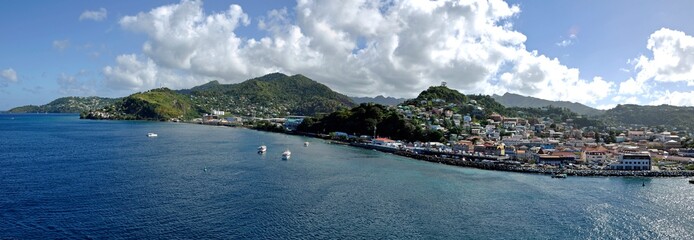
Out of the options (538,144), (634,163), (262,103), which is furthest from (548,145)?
(262,103)

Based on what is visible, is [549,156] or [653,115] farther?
[653,115]

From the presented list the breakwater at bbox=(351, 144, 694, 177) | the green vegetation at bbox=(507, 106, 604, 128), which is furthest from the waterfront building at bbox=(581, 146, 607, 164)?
the green vegetation at bbox=(507, 106, 604, 128)

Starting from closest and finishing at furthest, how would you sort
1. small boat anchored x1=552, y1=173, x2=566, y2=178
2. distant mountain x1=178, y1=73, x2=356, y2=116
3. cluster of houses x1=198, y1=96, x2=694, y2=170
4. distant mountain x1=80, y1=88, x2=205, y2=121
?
small boat anchored x1=552, y1=173, x2=566, y2=178
cluster of houses x1=198, y1=96, x2=694, y2=170
distant mountain x1=80, y1=88, x2=205, y2=121
distant mountain x1=178, y1=73, x2=356, y2=116

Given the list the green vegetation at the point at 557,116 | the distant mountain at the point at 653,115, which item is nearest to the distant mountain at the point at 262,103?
the green vegetation at the point at 557,116

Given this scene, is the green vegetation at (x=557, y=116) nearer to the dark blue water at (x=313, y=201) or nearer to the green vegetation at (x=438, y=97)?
the green vegetation at (x=438, y=97)

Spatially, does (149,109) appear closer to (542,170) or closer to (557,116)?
(542,170)

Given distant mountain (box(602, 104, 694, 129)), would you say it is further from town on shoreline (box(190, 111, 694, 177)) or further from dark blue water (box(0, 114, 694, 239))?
A: dark blue water (box(0, 114, 694, 239))

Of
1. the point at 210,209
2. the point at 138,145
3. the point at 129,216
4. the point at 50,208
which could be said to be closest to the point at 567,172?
the point at 210,209
